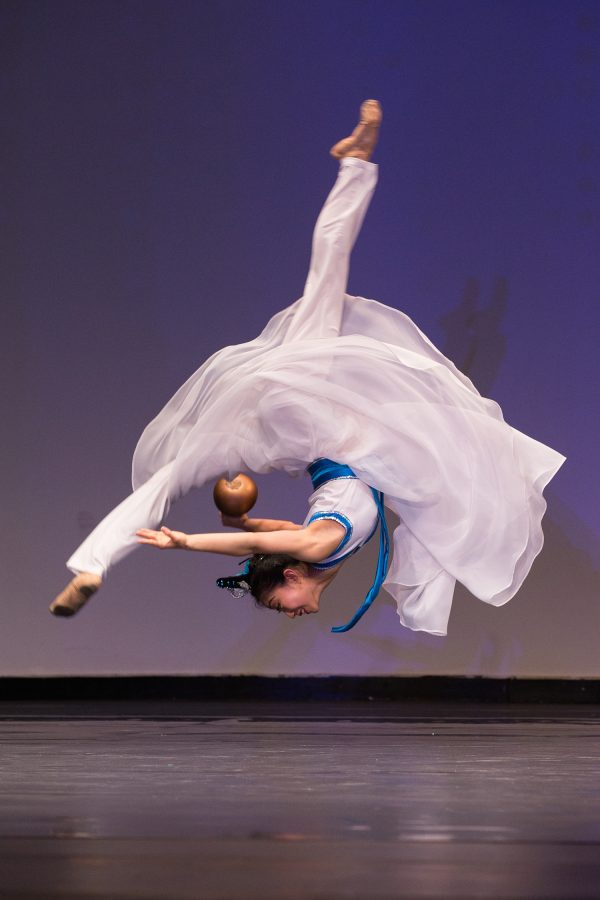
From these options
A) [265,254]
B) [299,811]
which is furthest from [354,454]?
[265,254]

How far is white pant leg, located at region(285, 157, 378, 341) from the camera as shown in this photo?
303 centimetres

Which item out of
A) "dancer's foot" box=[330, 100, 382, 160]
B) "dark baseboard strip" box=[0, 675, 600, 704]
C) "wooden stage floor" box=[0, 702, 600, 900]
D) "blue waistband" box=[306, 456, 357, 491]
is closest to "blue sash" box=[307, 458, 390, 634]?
"blue waistband" box=[306, 456, 357, 491]

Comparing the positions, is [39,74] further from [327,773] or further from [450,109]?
[327,773]

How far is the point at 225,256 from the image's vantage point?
4789 millimetres

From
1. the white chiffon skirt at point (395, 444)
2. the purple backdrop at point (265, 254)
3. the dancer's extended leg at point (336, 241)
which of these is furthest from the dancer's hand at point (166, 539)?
the purple backdrop at point (265, 254)

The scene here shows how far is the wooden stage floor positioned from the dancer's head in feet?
1.25

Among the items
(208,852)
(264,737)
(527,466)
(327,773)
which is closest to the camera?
(208,852)

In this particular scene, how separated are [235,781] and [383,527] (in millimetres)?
801

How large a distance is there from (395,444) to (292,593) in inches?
17.3

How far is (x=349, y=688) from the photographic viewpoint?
186 inches

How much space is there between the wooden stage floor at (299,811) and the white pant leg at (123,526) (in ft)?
1.52

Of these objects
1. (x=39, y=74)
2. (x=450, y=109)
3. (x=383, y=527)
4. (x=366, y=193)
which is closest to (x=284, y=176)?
(x=450, y=109)

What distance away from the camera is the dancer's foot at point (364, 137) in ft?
9.93

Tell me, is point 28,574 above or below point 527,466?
below
